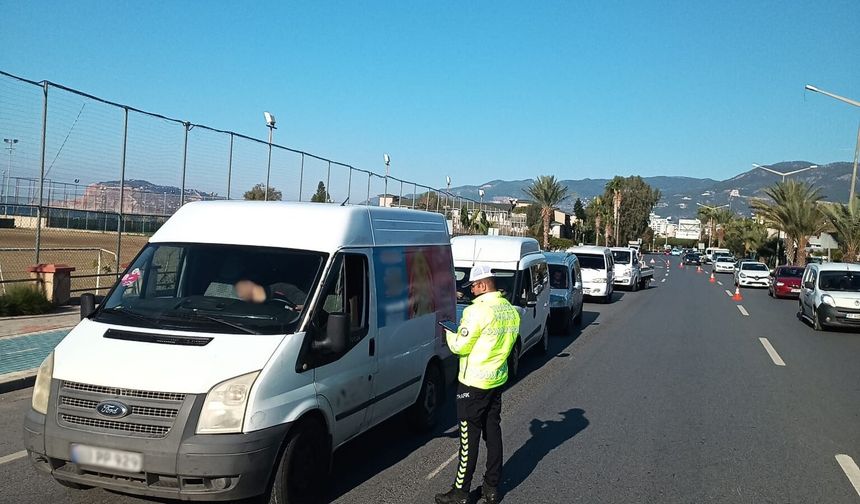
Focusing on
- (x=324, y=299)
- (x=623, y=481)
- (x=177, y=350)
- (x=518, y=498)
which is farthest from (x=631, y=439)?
(x=177, y=350)

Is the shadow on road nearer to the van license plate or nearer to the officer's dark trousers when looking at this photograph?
the officer's dark trousers

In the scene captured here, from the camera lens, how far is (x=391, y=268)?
6.80m

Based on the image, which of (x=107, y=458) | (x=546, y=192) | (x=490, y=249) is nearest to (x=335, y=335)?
(x=107, y=458)

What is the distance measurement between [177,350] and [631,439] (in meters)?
4.85

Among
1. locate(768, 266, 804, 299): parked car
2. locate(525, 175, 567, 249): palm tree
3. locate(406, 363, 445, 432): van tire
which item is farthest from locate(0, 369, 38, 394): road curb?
locate(525, 175, 567, 249): palm tree

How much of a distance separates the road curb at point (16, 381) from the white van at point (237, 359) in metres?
3.97

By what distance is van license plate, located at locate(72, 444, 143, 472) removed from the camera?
180 inches

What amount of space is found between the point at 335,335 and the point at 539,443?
312cm

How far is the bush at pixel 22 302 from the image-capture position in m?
14.1

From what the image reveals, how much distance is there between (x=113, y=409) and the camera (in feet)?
15.2

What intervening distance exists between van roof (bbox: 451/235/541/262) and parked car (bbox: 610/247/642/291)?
65.3 feet

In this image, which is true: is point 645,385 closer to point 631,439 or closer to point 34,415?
point 631,439

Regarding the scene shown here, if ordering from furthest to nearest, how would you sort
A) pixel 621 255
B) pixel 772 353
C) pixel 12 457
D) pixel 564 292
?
pixel 621 255, pixel 564 292, pixel 772 353, pixel 12 457

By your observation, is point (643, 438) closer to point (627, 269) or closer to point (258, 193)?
Result: point (258, 193)
